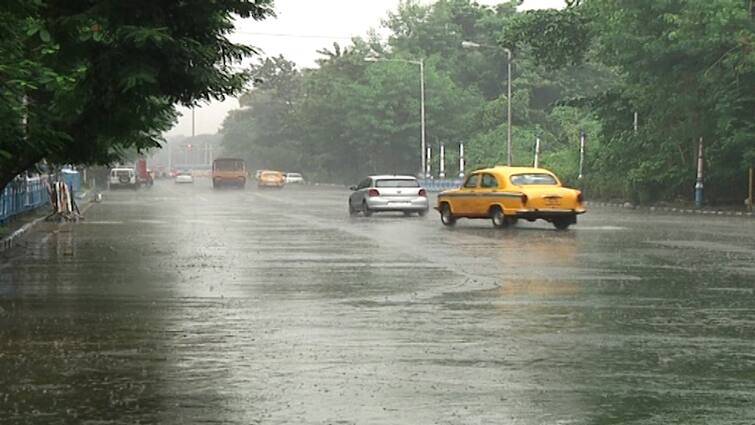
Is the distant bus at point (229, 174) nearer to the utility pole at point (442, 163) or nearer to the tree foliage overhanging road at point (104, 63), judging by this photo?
the utility pole at point (442, 163)

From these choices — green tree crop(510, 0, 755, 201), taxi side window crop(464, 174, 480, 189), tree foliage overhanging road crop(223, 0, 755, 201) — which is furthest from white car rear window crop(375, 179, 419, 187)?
green tree crop(510, 0, 755, 201)

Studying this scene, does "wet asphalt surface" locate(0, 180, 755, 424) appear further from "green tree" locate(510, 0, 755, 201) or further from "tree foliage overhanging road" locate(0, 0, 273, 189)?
"green tree" locate(510, 0, 755, 201)

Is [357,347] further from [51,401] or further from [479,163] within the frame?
[479,163]

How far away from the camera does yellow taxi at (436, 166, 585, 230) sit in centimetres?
3438

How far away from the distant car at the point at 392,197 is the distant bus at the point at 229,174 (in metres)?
61.7

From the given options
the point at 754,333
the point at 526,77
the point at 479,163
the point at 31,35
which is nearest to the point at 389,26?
the point at 526,77

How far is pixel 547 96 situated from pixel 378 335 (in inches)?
3967

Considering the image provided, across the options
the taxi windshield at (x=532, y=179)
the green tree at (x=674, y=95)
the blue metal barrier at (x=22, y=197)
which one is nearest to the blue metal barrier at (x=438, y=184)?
the green tree at (x=674, y=95)

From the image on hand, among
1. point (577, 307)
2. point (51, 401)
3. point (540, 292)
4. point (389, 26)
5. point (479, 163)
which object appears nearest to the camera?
point (51, 401)

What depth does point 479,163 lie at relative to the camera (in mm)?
97625

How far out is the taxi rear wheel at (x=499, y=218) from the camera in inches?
1382

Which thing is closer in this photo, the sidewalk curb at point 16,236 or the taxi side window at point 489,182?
the sidewalk curb at point 16,236

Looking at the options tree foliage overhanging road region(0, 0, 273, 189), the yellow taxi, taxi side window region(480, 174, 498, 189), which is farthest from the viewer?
taxi side window region(480, 174, 498, 189)

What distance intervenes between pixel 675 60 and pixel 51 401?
4498 cm
